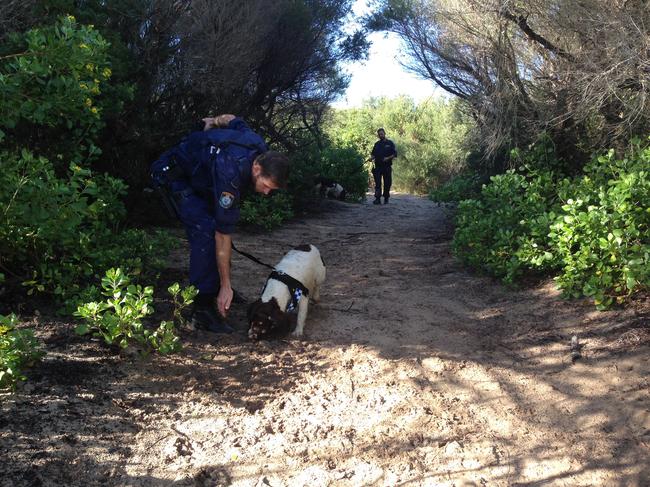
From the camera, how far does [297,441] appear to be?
116 inches

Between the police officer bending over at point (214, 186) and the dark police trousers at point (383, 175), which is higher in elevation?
the dark police trousers at point (383, 175)

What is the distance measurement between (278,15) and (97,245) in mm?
5429

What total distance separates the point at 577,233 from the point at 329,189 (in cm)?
931

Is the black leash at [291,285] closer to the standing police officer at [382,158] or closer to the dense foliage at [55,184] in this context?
the dense foliage at [55,184]

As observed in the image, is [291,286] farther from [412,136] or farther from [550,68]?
[412,136]

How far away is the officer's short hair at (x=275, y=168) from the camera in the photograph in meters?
3.87

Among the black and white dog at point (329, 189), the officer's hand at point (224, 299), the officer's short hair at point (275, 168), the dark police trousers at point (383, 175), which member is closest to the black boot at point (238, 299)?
the officer's hand at point (224, 299)

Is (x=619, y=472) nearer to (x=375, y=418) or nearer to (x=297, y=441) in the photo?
(x=375, y=418)

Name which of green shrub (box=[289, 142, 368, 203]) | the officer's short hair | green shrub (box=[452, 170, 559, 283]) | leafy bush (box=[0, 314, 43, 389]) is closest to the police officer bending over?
the officer's short hair

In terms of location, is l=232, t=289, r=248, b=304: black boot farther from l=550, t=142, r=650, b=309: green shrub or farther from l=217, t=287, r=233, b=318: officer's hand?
l=550, t=142, r=650, b=309: green shrub

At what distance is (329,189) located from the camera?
1343cm

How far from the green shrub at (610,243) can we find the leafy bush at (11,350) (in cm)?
362

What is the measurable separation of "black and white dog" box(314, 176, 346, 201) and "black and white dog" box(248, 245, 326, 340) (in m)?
7.89

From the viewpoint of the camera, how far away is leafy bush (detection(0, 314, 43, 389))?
2785mm
